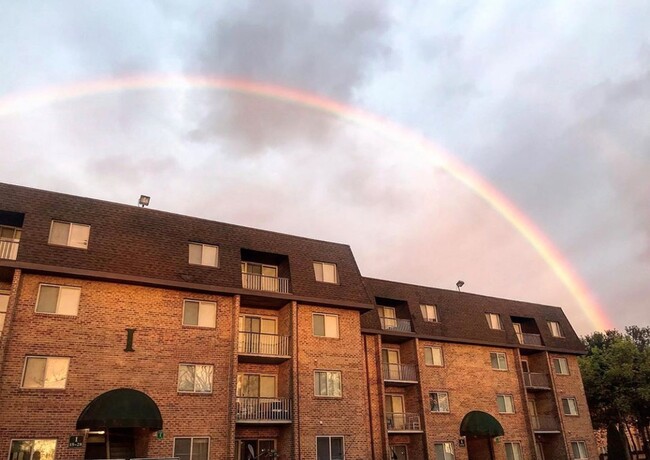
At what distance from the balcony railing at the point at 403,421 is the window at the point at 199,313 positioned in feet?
37.6

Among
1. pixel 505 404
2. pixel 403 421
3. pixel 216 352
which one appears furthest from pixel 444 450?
pixel 216 352

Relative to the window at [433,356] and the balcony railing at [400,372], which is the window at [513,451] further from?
the balcony railing at [400,372]

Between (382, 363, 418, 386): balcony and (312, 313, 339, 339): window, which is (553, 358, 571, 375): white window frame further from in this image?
(312, 313, 339, 339): window

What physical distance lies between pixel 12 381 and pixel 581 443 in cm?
3257

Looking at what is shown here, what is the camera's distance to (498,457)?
29094 mm

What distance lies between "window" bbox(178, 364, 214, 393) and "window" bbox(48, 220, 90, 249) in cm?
627

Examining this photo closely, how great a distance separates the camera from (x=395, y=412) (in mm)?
27938

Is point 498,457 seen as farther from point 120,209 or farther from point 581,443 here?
point 120,209

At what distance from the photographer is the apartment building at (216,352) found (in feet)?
59.0

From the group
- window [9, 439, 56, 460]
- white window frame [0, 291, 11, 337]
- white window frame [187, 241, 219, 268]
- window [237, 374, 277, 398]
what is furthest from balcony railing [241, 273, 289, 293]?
window [9, 439, 56, 460]

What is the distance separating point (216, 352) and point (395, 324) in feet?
41.1

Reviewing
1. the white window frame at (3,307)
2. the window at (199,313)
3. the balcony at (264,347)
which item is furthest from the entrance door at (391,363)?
the white window frame at (3,307)

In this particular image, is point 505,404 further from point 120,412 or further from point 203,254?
point 120,412

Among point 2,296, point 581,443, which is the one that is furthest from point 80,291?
point 581,443
